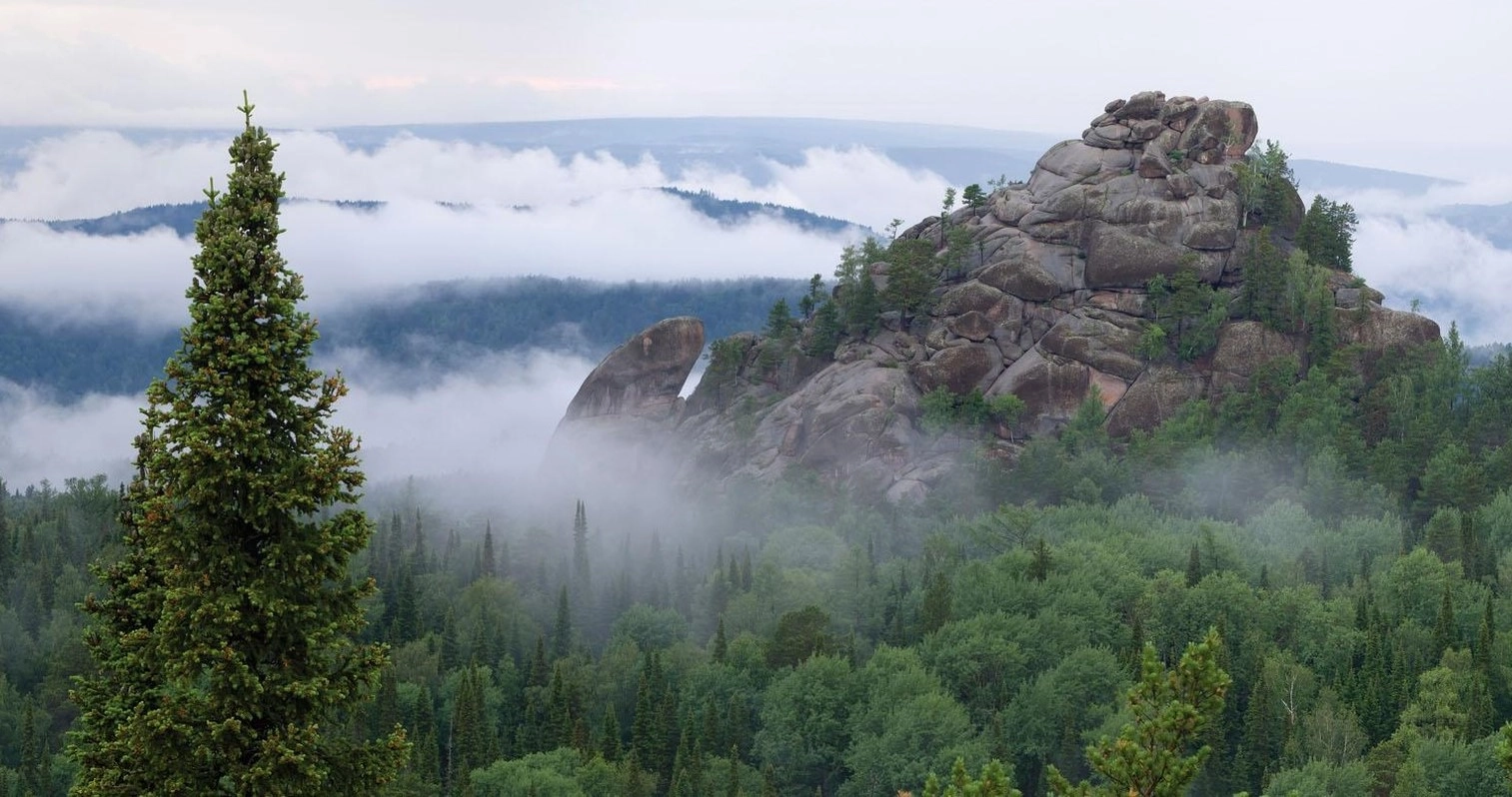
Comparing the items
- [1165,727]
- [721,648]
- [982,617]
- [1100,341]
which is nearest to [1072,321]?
[1100,341]

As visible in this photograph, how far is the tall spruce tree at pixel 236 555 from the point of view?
24391 mm

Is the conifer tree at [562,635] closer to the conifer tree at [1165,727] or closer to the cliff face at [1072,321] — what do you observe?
the cliff face at [1072,321]

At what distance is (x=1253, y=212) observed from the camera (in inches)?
6747

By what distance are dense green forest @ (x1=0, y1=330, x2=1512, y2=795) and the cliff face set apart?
15.4ft

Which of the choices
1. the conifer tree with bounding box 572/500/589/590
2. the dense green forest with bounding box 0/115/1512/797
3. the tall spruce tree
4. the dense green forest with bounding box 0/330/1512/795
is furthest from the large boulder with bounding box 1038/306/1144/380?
the tall spruce tree

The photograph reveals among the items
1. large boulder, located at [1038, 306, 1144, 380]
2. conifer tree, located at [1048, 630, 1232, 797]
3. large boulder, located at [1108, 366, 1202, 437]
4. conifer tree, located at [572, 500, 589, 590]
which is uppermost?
conifer tree, located at [1048, 630, 1232, 797]

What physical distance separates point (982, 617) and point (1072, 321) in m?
62.9

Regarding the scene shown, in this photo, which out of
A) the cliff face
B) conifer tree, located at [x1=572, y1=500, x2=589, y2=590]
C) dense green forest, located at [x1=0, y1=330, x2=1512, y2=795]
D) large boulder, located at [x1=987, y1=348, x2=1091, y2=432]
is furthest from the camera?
large boulder, located at [x1=987, y1=348, x2=1091, y2=432]

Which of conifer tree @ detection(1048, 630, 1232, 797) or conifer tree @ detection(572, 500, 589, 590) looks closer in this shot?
conifer tree @ detection(1048, 630, 1232, 797)

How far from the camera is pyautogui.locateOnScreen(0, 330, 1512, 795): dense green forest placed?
92.5 metres

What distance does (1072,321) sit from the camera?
166250 mm

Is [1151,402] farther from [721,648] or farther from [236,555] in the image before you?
[236,555]

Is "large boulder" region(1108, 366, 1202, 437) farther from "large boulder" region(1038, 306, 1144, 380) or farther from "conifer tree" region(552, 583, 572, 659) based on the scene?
"conifer tree" region(552, 583, 572, 659)

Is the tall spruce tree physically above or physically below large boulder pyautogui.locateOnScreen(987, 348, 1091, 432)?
above
